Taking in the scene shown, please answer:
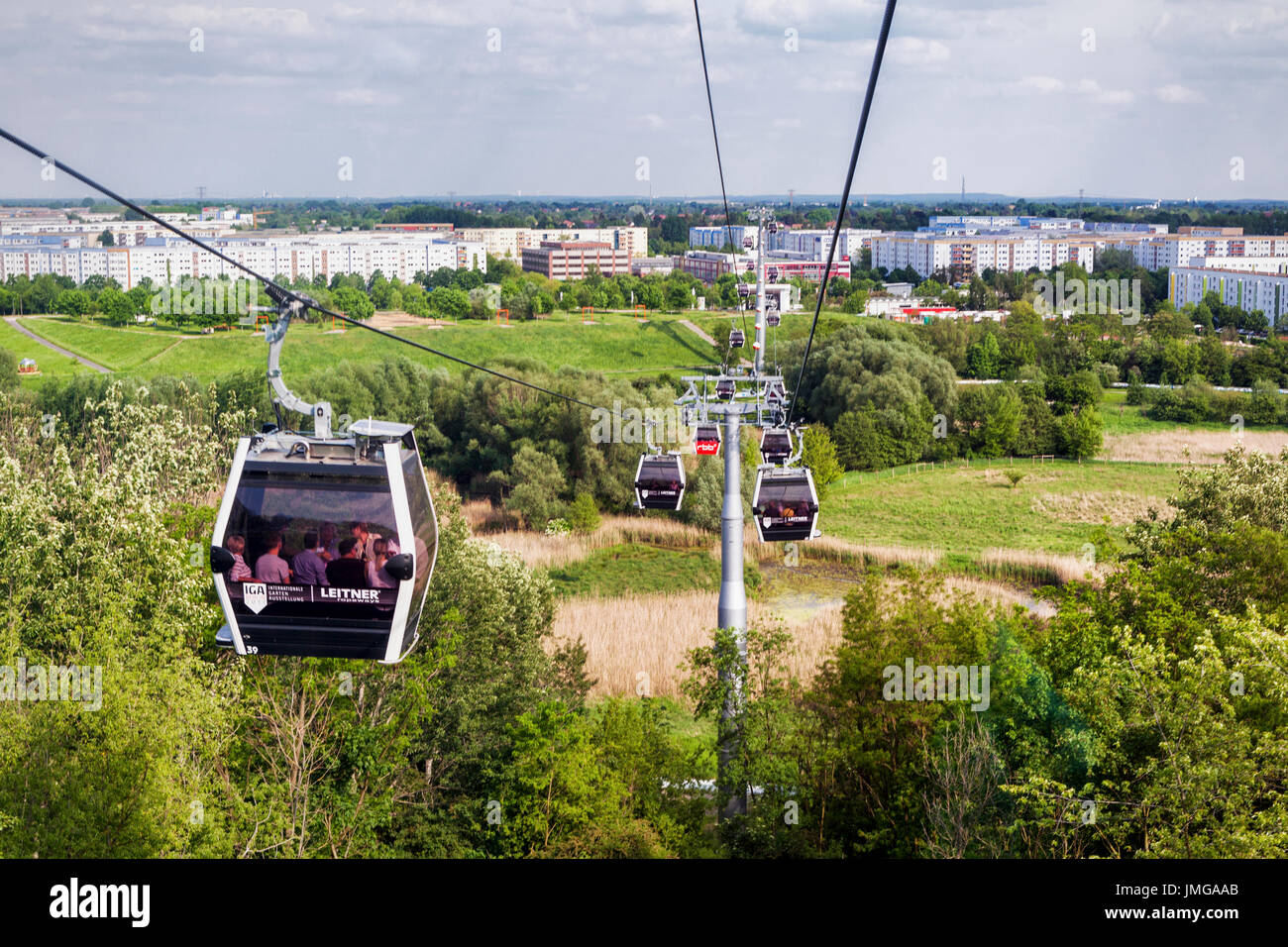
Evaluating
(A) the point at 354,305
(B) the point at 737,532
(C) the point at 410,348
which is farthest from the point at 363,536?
(A) the point at 354,305

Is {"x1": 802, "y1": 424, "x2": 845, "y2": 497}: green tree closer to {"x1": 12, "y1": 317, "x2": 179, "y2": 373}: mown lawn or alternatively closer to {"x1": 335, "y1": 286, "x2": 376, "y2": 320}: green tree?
{"x1": 335, "y1": 286, "x2": 376, "y2": 320}: green tree

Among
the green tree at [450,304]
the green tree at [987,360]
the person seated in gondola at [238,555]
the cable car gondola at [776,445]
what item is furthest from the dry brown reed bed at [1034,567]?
the green tree at [450,304]

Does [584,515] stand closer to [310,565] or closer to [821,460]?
[821,460]

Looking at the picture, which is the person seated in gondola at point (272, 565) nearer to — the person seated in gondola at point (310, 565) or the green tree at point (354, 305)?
the person seated in gondola at point (310, 565)

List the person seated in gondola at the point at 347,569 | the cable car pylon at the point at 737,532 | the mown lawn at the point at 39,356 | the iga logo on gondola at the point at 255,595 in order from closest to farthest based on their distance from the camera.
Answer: the person seated in gondola at the point at 347,569 < the iga logo on gondola at the point at 255,595 < the cable car pylon at the point at 737,532 < the mown lawn at the point at 39,356

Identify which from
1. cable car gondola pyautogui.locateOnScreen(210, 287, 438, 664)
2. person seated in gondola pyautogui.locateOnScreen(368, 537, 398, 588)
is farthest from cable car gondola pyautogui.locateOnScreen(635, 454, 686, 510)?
person seated in gondola pyautogui.locateOnScreen(368, 537, 398, 588)
